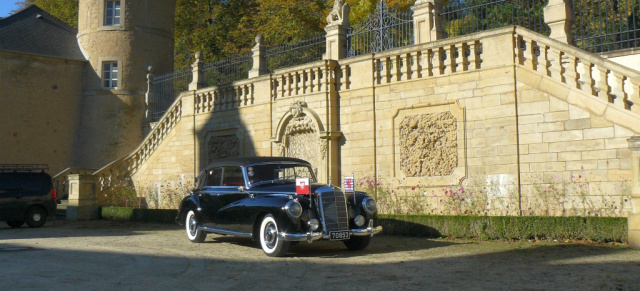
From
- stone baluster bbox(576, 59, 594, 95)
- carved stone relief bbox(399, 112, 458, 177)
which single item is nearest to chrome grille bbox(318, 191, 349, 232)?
carved stone relief bbox(399, 112, 458, 177)

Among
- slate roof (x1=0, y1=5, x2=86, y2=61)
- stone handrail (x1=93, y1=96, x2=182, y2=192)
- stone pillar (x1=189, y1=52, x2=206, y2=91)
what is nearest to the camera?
stone pillar (x1=189, y1=52, x2=206, y2=91)

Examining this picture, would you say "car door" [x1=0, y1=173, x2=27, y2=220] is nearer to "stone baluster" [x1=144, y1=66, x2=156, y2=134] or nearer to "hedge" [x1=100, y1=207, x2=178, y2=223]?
"hedge" [x1=100, y1=207, x2=178, y2=223]

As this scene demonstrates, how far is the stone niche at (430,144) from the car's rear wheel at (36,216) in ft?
32.9

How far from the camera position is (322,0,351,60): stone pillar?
16.4m

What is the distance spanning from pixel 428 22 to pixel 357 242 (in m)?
6.37

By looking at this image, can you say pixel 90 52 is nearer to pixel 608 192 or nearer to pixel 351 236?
pixel 351 236

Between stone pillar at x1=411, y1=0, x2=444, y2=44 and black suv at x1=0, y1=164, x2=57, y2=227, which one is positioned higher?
stone pillar at x1=411, y1=0, x2=444, y2=44

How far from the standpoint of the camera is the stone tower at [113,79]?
2677 centimetres

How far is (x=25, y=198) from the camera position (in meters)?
17.1

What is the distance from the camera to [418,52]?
1417cm

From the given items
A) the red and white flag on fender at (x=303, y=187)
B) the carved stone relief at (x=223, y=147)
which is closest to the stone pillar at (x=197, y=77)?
the carved stone relief at (x=223, y=147)

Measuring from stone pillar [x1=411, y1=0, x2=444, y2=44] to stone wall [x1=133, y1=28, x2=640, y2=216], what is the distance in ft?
2.07

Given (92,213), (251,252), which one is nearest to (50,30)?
(92,213)

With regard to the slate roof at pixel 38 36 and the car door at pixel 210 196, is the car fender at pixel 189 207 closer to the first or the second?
→ the car door at pixel 210 196
